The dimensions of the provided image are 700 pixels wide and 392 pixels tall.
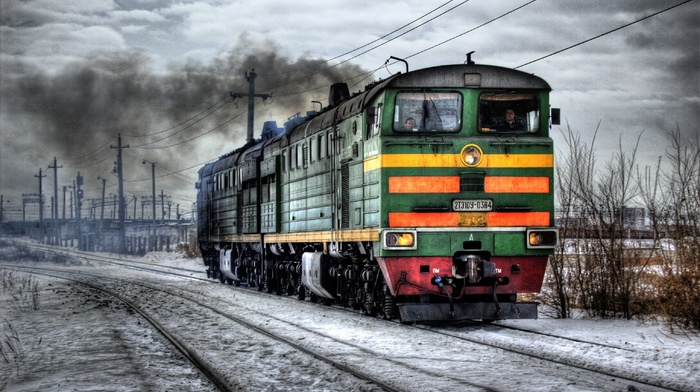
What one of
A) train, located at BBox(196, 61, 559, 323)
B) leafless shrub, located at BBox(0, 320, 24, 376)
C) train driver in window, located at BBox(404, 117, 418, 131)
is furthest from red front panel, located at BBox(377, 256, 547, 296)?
leafless shrub, located at BBox(0, 320, 24, 376)

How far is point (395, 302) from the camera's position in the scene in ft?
44.6

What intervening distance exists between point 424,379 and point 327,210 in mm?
7766

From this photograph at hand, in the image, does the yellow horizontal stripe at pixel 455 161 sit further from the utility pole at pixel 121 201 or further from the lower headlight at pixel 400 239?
the utility pole at pixel 121 201

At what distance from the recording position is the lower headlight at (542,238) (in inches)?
504

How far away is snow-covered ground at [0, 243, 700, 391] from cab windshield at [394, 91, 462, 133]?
3.09 m

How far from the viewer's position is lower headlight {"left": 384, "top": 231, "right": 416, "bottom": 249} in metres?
12.5

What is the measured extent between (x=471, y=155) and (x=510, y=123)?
867mm

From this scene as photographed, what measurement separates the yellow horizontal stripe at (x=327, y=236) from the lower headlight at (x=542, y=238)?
2.33m

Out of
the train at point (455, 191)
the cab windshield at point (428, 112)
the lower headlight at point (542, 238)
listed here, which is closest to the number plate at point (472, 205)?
the train at point (455, 191)

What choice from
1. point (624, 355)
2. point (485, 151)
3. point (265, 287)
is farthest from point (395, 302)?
point (265, 287)

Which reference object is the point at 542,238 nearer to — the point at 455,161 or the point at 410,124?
the point at 455,161

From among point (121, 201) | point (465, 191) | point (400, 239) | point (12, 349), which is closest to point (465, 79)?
point (465, 191)

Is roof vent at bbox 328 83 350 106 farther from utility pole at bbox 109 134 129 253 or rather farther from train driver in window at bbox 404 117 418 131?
utility pole at bbox 109 134 129 253

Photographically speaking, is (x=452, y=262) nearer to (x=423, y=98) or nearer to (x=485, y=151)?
(x=485, y=151)
